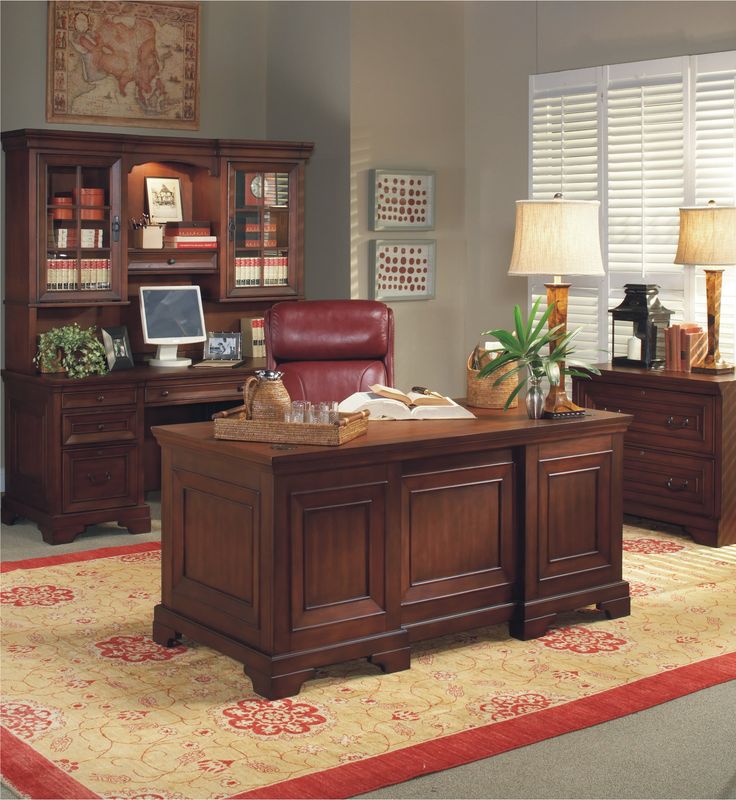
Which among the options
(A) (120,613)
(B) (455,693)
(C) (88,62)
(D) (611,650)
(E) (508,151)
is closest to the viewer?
(B) (455,693)

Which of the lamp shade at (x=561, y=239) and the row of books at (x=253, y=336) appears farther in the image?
the row of books at (x=253, y=336)

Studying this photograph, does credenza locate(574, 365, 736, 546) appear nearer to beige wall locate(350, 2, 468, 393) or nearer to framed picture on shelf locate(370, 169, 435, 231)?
beige wall locate(350, 2, 468, 393)

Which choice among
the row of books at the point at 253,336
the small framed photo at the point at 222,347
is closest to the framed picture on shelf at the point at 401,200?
the row of books at the point at 253,336

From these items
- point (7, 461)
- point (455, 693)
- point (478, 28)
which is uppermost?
point (478, 28)

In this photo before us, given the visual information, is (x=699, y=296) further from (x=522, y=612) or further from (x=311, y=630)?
(x=311, y=630)

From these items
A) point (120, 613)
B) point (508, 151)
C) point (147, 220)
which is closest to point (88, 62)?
point (147, 220)

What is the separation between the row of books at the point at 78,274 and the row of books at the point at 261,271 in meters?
0.78

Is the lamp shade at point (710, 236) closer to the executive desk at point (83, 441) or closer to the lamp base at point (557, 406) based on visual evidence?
the lamp base at point (557, 406)

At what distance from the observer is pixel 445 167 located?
7.17 meters

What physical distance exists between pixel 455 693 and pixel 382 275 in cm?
354

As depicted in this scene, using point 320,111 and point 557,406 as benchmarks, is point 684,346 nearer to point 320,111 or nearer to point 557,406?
point 557,406

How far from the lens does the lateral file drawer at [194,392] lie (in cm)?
602

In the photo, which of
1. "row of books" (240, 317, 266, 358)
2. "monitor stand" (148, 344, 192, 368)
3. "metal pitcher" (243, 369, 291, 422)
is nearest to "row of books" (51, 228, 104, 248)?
"monitor stand" (148, 344, 192, 368)

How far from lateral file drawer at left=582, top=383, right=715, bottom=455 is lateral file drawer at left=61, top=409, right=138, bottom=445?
2.31m
